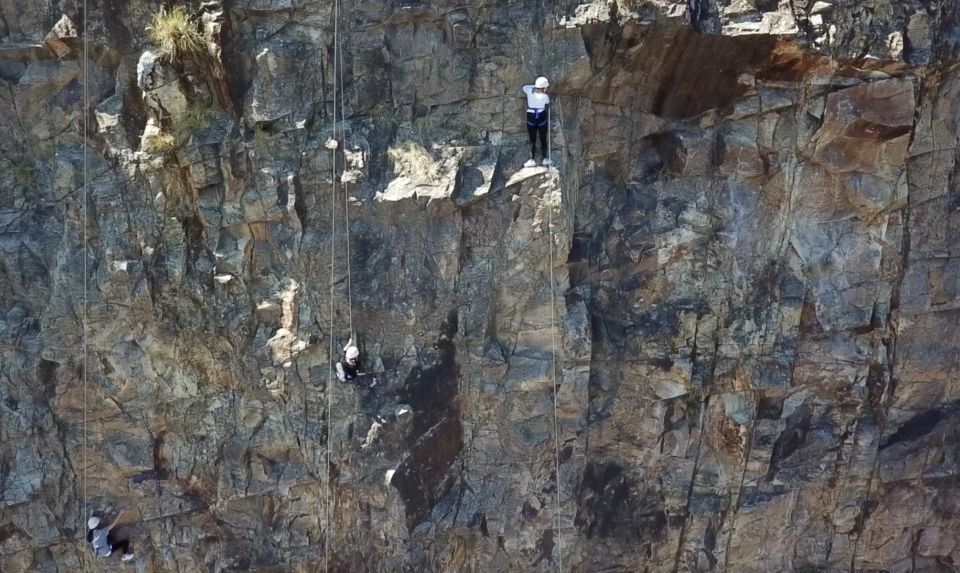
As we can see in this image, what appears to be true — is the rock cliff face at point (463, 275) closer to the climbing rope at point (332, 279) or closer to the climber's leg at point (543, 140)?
the climbing rope at point (332, 279)

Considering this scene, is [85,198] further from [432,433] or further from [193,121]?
[432,433]

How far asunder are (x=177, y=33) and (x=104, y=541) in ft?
23.4

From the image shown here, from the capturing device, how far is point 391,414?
1175 centimetres

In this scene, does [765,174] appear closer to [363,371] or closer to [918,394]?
[918,394]

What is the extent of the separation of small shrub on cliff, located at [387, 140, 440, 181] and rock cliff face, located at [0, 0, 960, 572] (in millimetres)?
38

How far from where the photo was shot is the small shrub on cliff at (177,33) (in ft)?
35.3

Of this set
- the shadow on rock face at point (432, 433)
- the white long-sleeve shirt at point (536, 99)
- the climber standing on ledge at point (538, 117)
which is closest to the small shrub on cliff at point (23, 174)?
the shadow on rock face at point (432, 433)

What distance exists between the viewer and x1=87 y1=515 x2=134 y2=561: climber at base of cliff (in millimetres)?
12039

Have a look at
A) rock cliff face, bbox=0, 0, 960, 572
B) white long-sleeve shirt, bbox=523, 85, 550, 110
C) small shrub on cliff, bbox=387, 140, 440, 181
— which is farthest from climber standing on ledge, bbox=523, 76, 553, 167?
small shrub on cliff, bbox=387, 140, 440, 181

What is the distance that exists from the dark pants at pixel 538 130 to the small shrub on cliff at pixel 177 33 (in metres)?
→ 4.29

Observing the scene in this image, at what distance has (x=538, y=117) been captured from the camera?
35.9 feet

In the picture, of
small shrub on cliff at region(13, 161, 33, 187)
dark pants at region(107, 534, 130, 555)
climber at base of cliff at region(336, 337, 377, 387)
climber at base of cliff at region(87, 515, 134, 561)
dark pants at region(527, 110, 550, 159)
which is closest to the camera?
dark pants at region(527, 110, 550, 159)

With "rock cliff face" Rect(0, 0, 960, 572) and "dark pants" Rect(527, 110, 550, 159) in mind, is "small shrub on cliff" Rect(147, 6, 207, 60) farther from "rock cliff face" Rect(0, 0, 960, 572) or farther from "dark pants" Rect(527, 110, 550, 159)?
"dark pants" Rect(527, 110, 550, 159)

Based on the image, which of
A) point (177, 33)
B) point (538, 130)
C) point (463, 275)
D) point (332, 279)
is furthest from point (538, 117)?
point (177, 33)
